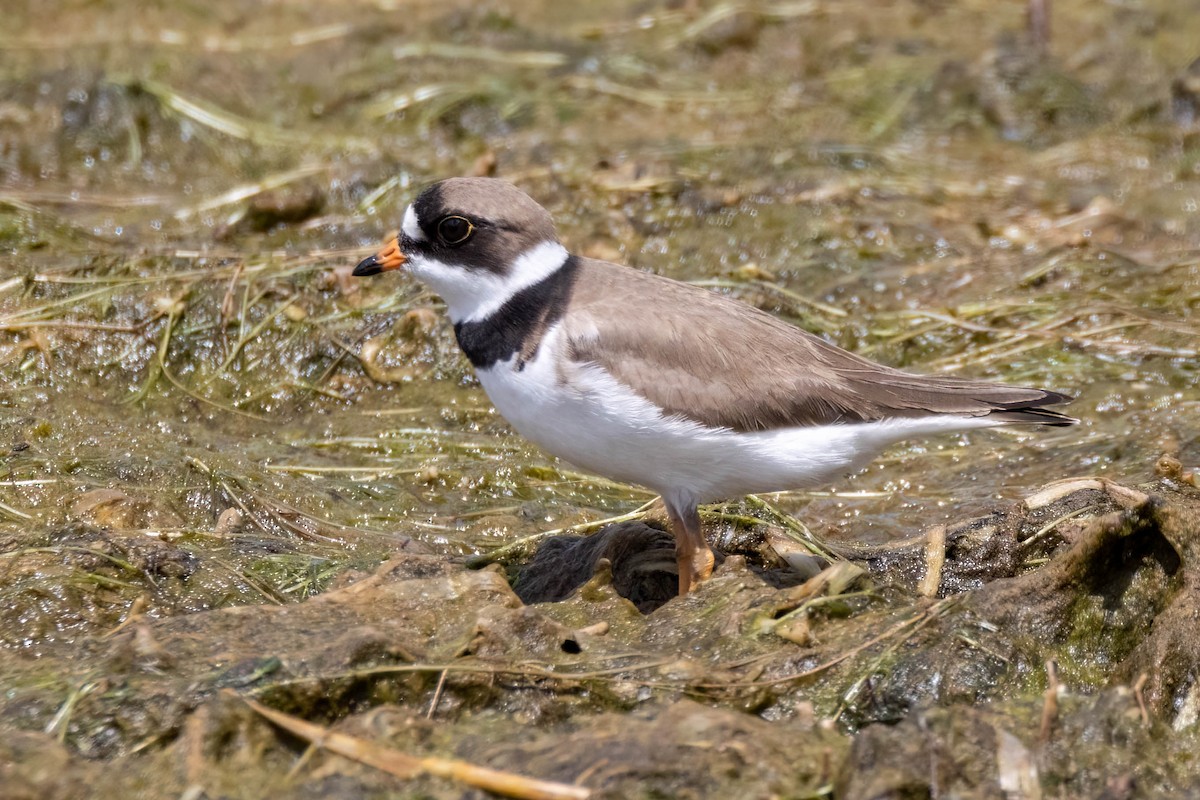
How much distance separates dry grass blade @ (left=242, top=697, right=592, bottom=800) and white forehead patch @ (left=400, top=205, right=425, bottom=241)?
253 centimetres

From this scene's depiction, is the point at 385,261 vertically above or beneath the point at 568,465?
above

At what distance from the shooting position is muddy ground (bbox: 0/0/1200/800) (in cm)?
412

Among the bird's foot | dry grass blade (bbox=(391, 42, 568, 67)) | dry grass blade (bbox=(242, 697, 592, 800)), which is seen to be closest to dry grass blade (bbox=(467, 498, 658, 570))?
the bird's foot

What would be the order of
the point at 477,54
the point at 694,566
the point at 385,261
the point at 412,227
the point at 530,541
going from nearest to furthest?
the point at 694,566
the point at 412,227
the point at 385,261
the point at 530,541
the point at 477,54

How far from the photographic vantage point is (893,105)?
40.3ft

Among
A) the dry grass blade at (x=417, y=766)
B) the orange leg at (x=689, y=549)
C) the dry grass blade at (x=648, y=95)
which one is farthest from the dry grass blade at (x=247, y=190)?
the dry grass blade at (x=417, y=766)

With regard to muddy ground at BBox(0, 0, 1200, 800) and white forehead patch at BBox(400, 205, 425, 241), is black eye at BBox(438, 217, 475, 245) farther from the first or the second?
muddy ground at BBox(0, 0, 1200, 800)

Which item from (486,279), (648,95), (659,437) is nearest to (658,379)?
(659,437)

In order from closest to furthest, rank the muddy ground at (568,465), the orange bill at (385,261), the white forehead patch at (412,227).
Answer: the muddy ground at (568,465) < the white forehead patch at (412,227) < the orange bill at (385,261)

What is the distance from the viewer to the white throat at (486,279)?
5.80m

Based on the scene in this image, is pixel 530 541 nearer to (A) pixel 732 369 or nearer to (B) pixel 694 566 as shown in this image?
(B) pixel 694 566

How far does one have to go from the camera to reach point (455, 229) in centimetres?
589

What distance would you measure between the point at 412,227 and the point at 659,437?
1557mm

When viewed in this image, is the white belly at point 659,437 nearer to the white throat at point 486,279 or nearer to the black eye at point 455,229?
the white throat at point 486,279
